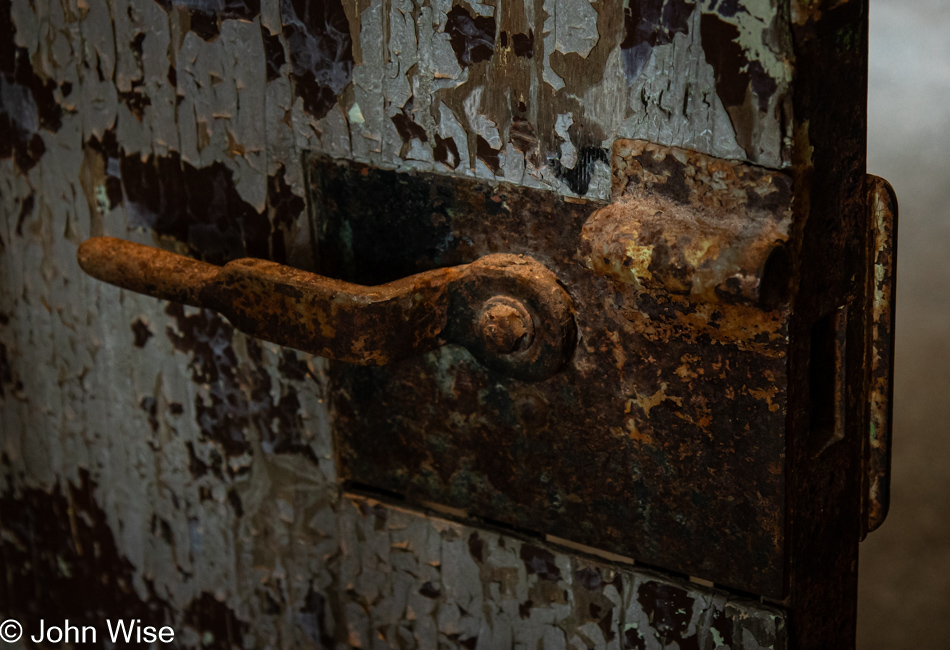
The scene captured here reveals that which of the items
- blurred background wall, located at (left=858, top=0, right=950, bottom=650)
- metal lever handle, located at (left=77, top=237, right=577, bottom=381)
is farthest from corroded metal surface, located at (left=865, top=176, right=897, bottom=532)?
blurred background wall, located at (left=858, top=0, right=950, bottom=650)

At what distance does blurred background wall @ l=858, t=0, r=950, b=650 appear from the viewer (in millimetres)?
1543

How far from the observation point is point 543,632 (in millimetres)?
569

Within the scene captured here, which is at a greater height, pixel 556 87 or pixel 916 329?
pixel 916 329

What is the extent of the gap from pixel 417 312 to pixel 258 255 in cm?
13

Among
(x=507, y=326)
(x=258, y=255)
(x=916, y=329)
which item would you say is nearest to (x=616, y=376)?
(x=507, y=326)

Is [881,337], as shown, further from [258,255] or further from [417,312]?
[258,255]

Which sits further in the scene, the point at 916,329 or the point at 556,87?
the point at 916,329

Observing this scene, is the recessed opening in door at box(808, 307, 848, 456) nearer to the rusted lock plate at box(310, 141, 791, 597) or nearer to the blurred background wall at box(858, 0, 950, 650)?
the rusted lock plate at box(310, 141, 791, 597)

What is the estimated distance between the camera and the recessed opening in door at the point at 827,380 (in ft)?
1.50

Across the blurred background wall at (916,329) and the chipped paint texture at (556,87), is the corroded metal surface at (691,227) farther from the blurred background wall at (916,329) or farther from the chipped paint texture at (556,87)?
the blurred background wall at (916,329)

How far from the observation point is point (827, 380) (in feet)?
1.53

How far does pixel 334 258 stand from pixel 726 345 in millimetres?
212

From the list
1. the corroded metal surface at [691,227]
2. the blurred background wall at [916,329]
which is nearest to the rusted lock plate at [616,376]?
the corroded metal surface at [691,227]

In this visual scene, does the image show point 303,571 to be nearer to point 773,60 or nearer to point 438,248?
point 438,248
